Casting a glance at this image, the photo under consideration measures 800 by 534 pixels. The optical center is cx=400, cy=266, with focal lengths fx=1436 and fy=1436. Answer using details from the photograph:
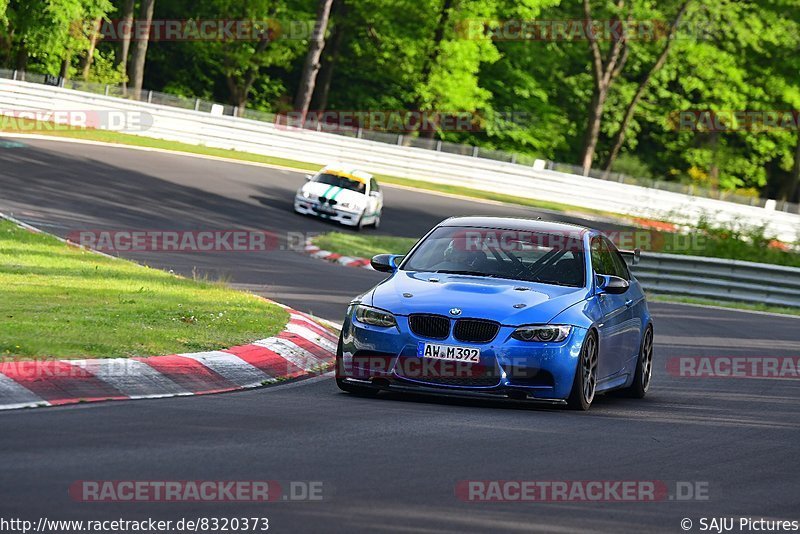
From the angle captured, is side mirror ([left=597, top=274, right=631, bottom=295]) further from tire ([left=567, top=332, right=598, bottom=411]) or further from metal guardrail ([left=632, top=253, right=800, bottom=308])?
metal guardrail ([left=632, top=253, right=800, bottom=308])

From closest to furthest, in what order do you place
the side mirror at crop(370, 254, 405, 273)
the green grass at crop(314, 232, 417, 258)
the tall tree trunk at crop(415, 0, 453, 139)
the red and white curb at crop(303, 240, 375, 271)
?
the side mirror at crop(370, 254, 405, 273)
the red and white curb at crop(303, 240, 375, 271)
the green grass at crop(314, 232, 417, 258)
the tall tree trunk at crop(415, 0, 453, 139)

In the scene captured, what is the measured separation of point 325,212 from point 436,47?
3102 cm

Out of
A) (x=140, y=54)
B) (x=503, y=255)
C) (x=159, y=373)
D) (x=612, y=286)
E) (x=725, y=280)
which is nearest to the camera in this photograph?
(x=159, y=373)

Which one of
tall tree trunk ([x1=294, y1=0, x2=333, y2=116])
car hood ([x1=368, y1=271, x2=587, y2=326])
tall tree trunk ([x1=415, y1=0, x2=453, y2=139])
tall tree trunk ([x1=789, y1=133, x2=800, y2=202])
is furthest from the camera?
tall tree trunk ([x1=789, y1=133, x2=800, y2=202])

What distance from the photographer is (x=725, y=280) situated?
91.0 ft

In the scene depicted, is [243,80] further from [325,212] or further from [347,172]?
[325,212]

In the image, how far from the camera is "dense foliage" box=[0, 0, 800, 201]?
6294 centimetres

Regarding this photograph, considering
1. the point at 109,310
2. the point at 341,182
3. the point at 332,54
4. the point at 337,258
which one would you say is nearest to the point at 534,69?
the point at 332,54

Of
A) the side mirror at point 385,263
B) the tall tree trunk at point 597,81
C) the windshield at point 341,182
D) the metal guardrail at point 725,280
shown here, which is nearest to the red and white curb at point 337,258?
the metal guardrail at point 725,280

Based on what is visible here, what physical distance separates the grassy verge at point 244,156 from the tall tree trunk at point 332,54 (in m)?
21.2

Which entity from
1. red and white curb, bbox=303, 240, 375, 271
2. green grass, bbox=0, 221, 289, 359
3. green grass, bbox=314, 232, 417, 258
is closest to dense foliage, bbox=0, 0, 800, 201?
green grass, bbox=314, 232, 417, 258

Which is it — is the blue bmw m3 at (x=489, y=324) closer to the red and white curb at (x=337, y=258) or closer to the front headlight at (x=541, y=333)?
the front headlight at (x=541, y=333)

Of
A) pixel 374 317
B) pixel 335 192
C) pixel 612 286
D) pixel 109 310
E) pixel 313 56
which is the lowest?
pixel 335 192

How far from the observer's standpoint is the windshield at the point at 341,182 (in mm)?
34031
